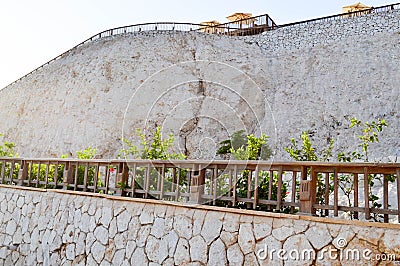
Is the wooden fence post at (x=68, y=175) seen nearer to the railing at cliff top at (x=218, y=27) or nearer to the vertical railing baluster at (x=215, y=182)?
the vertical railing baluster at (x=215, y=182)

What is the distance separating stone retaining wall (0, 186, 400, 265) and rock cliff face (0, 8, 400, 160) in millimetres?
10908

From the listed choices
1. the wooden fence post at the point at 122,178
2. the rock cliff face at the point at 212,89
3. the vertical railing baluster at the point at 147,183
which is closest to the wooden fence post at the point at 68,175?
the wooden fence post at the point at 122,178

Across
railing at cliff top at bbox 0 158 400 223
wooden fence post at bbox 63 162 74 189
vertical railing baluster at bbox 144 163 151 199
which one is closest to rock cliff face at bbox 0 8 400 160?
wooden fence post at bbox 63 162 74 189

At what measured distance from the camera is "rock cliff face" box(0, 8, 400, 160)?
1672 cm

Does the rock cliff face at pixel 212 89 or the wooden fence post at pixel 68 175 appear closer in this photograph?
the wooden fence post at pixel 68 175

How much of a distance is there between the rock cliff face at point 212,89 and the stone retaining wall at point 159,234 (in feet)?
35.8

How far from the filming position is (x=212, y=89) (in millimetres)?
19312

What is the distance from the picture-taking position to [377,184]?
976 cm

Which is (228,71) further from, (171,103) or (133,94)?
(133,94)

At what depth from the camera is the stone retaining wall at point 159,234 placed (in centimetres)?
353

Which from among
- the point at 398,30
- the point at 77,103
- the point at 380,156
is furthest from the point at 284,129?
the point at 77,103

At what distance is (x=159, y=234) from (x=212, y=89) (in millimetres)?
14866

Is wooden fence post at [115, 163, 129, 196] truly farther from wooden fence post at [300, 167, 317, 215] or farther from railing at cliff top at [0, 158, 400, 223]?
wooden fence post at [300, 167, 317, 215]

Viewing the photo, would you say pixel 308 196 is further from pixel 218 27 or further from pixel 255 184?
pixel 218 27
